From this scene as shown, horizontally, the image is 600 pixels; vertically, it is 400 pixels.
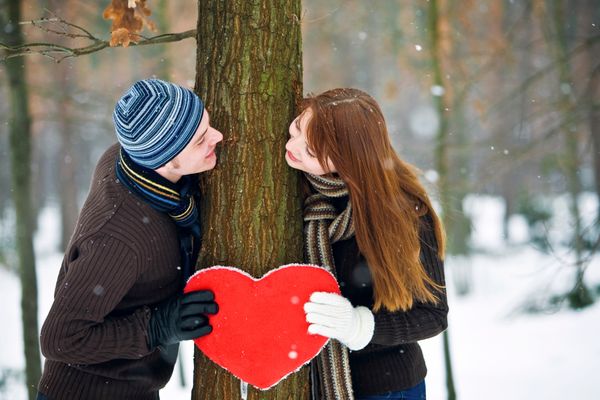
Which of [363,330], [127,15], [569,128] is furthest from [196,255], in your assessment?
[569,128]

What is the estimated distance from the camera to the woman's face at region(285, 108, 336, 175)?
92.8 inches

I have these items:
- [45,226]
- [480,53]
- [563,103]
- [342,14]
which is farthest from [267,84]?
[45,226]

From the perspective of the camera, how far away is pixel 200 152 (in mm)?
2299

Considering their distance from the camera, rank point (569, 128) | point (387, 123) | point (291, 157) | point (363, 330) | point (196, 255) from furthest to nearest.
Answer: point (569, 128)
point (387, 123)
point (196, 255)
point (291, 157)
point (363, 330)

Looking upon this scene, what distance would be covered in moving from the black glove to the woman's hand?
0.39m

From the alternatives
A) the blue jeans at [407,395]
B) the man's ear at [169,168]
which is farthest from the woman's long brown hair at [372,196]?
the man's ear at [169,168]

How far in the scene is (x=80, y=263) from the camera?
2.08m

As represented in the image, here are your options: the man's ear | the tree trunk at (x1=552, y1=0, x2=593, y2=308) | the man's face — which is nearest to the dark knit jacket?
the man's face

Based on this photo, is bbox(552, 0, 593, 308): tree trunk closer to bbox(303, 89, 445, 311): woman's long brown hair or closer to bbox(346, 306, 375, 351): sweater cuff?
bbox(303, 89, 445, 311): woman's long brown hair

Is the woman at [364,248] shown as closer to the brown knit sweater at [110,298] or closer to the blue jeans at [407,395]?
the blue jeans at [407,395]

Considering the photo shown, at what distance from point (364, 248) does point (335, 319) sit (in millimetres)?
331

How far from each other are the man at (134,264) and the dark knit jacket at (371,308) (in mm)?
645

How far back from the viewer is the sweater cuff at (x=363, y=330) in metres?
2.29

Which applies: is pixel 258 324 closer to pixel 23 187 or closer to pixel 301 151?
pixel 301 151
